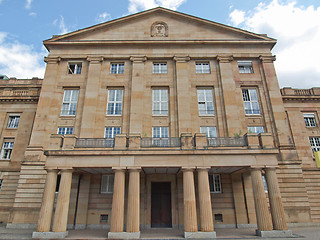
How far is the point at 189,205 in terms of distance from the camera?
44.7ft

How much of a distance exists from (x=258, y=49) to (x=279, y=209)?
18.3 meters

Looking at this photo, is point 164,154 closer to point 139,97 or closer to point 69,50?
point 139,97

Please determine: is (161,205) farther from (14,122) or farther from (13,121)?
(13,121)

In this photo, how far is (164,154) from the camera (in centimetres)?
1467

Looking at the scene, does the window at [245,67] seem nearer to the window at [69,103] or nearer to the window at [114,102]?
the window at [114,102]

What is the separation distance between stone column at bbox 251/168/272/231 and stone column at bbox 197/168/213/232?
3.27 m

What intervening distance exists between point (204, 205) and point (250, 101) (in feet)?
45.4

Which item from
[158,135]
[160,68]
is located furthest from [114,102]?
[160,68]

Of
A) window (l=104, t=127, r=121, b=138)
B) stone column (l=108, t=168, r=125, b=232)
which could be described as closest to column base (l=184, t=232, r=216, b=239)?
stone column (l=108, t=168, r=125, b=232)

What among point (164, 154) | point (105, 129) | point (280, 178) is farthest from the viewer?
point (105, 129)

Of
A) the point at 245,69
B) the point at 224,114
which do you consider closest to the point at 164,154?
the point at 224,114

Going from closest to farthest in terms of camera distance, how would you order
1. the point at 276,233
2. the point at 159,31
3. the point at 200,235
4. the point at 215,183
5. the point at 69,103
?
the point at 200,235 → the point at 276,233 → the point at 215,183 → the point at 69,103 → the point at 159,31

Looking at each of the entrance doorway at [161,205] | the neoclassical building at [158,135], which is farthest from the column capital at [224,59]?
the entrance doorway at [161,205]

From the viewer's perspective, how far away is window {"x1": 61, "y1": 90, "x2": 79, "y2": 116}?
22250 mm
